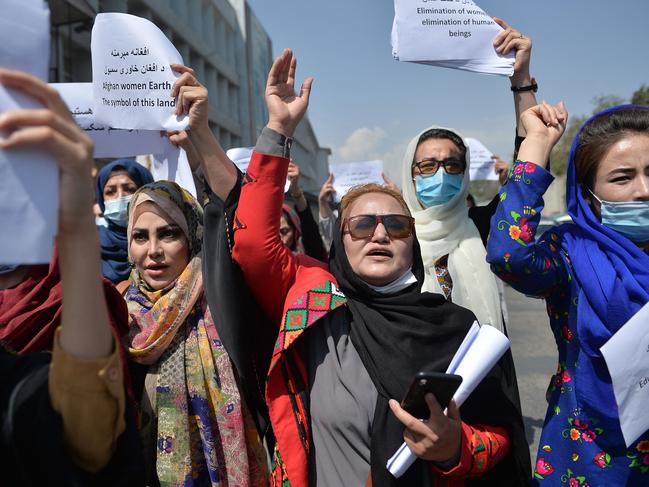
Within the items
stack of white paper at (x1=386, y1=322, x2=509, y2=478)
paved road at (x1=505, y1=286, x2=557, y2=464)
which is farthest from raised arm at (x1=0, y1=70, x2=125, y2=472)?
paved road at (x1=505, y1=286, x2=557, y2=464)

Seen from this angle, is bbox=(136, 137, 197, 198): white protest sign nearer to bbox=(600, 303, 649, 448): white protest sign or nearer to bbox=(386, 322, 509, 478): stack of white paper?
bbox=(386, 322, 509, 478): stack of white paper

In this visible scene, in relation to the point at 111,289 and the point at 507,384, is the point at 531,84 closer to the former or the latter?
the point at 507,384

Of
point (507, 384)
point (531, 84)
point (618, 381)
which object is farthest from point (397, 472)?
point (531, 84)

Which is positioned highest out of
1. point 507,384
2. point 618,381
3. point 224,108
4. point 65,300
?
point 224,108

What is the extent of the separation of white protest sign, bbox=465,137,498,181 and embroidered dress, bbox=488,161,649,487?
3.16 meters

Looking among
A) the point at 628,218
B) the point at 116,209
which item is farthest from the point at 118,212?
the point at 628,218

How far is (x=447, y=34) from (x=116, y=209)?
1970 millimetres

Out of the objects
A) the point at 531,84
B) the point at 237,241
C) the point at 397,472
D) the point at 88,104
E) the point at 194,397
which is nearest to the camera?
the point at 397,472

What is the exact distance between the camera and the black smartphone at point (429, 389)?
1175mm

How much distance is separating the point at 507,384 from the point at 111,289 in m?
1.28

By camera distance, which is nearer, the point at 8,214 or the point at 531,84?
the point at 8,214

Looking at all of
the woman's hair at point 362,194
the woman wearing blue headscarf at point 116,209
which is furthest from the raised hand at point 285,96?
the woman wearing blue headscarf at point 116,209

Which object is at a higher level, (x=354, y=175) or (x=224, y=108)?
(x=224, y=108)

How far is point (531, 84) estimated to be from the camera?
199cm
